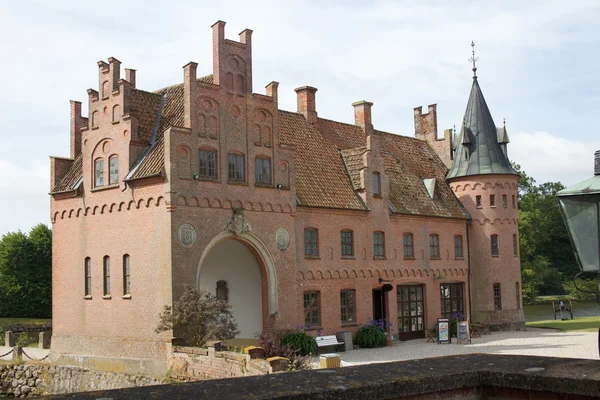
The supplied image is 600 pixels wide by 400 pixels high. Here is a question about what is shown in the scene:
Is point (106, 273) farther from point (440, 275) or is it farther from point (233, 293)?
point (440, 275)

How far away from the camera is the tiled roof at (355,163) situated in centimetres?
3219

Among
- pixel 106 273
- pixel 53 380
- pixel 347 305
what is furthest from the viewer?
pixel 347 305

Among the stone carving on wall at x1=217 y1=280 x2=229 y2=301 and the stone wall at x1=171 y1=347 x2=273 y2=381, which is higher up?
the stone carving on wall at x1=217 y1=280 x2=229 y2=301

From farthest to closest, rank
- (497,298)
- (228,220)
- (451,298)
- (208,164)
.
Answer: (497,298) → (451,298) → (228,220) → (208,164)

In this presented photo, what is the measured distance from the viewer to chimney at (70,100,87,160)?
29141 millimetres

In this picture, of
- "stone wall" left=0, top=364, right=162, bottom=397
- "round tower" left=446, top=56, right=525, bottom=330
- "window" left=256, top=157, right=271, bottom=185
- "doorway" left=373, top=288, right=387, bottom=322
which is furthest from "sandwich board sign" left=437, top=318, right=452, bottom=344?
"stone wall" left=0, top=364, right=162, bottom=397

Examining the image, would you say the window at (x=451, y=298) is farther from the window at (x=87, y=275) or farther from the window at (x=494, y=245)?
the window at (x=87, y=275)

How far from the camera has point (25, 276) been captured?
4709 cm

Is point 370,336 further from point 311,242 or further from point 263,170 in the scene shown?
point 263,170

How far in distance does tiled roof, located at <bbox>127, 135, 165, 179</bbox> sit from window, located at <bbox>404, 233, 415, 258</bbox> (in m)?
14.5

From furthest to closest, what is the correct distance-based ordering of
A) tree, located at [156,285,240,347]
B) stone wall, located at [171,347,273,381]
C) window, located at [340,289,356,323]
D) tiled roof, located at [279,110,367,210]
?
1. window, located at [340,289,356,323]
2. tiled roof, located at [279,110,367,210]
3. tree, located at [156,285,240,347]
4. stone wall, located at [171,347,273,381]

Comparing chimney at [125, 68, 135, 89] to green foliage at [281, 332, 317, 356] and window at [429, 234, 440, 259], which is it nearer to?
green foliage at [281, 332, 317, 356]

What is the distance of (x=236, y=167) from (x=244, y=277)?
16.8 feet

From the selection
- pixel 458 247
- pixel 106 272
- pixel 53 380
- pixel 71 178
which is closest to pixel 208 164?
pixel 106 272
